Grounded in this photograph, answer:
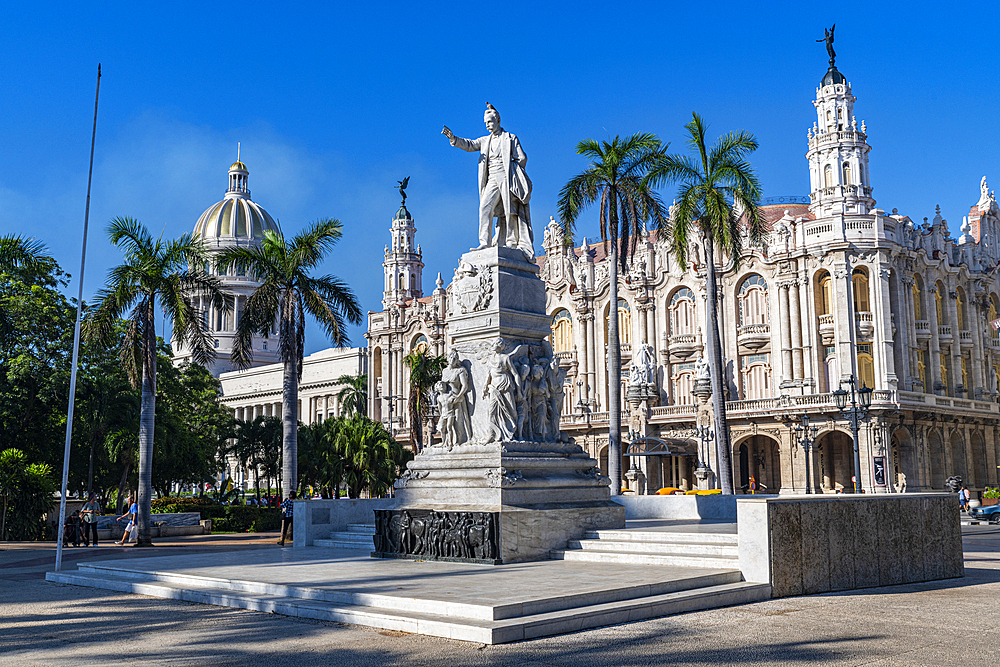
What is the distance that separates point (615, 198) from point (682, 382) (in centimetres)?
3155

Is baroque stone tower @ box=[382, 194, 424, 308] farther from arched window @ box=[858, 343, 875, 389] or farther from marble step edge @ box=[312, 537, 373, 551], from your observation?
marble step edge @ box=[312, 537, 373, 551]

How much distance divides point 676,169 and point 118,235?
19.2 m

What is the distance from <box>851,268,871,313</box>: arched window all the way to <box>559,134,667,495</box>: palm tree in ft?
87.7

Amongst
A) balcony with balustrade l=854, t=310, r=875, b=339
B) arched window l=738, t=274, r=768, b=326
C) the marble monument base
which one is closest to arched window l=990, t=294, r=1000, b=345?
balcony with balustrade l=854, t=310, r=875, b=339

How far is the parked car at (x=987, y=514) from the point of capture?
125ft

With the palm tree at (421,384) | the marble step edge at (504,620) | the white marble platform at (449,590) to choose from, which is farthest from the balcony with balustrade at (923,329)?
the marble step edge at (504,620)

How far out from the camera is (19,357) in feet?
112

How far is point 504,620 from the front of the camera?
9383 mm

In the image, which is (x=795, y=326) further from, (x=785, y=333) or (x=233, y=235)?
(x=233, y=235)

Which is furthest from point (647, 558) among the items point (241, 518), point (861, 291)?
point (861, 291)

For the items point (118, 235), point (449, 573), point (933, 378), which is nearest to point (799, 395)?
point (933, 378)

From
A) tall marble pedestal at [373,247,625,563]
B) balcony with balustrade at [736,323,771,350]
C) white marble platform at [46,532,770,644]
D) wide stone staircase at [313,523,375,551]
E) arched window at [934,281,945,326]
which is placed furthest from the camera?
arched window at [934,281,945,326]

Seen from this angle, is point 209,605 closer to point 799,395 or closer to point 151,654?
point 151,654

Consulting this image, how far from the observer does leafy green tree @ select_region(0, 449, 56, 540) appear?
101 feet
